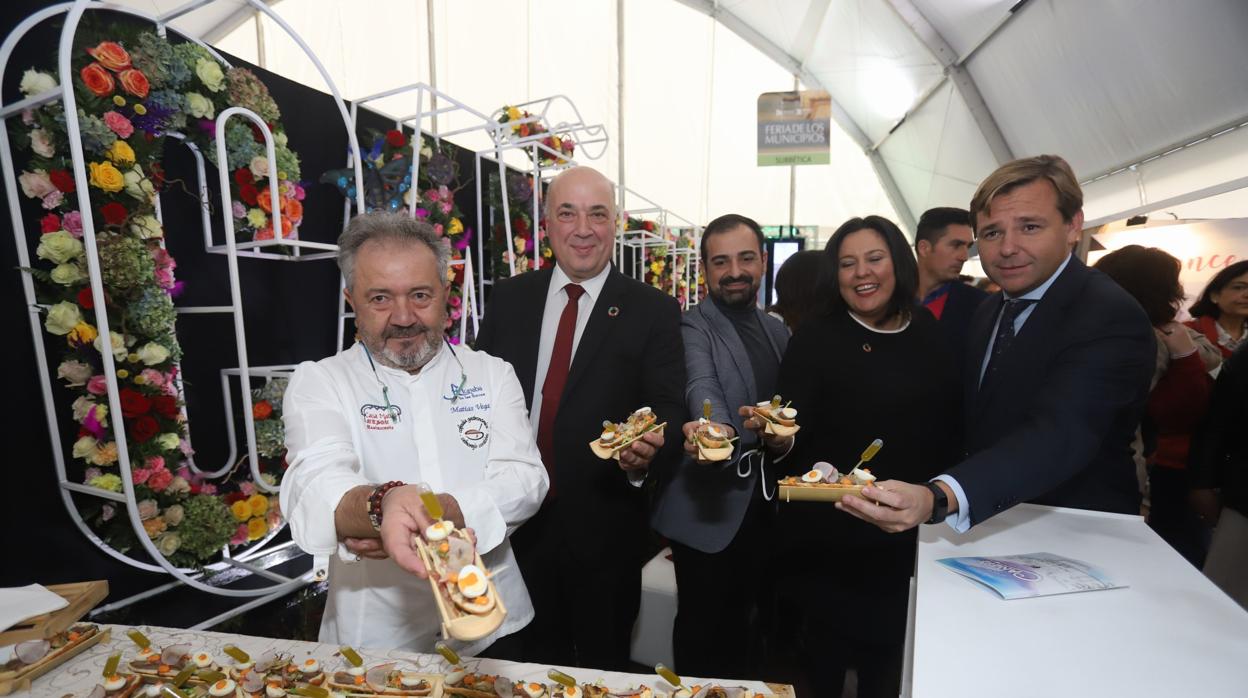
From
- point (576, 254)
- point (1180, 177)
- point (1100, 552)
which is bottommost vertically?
point (1100, 552)

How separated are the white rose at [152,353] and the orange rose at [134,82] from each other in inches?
42.9

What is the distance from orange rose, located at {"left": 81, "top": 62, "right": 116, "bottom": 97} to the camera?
7.64 ft

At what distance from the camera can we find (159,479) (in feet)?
8.75

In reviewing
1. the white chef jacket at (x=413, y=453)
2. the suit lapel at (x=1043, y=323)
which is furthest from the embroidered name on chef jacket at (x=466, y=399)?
the suit lapel at (x=1043, y=323)

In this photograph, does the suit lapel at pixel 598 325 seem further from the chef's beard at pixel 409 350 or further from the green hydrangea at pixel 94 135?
the green hydrangea at pixel 94 135

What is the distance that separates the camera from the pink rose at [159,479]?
8.70ft

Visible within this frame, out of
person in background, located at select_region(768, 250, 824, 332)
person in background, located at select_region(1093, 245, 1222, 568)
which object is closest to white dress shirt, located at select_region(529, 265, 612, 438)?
person in background, located at select_region(768, 250, 824, 332)

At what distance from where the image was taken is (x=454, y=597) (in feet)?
3.32

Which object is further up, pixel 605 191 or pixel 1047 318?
pixel 605 191

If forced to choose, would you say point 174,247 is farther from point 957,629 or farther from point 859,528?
point 957,629

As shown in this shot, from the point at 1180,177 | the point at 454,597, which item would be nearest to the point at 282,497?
the point at 454,597

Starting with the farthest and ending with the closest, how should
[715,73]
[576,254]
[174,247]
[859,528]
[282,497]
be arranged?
[715,73] < [174,247] < [576,254] < [859,528] < [282,497]

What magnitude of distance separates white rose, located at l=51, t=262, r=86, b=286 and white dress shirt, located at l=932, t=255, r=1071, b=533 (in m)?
3.26

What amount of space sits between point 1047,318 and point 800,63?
14.1 metres
